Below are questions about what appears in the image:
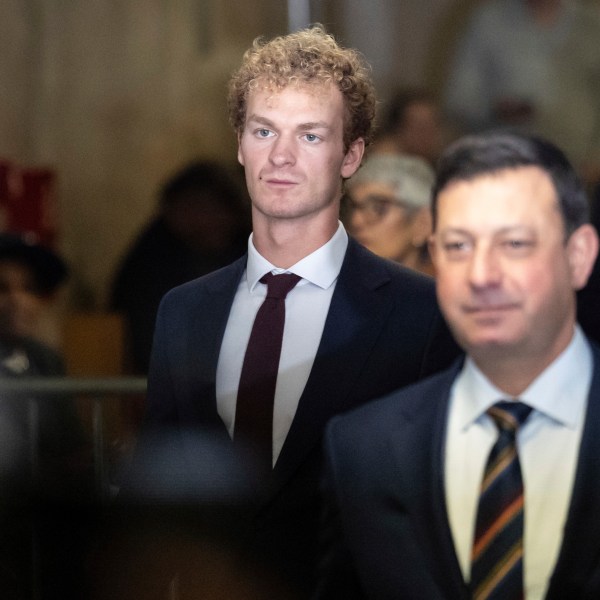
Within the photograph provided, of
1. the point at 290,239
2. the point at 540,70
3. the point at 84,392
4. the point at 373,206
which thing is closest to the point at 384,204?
the point at 373,206

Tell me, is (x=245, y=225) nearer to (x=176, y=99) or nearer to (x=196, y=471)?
(x=176, y=99)

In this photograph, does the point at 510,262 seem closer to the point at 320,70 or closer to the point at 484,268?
the point at 484,268

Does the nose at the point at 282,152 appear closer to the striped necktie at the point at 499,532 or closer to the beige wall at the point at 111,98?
the beige wall at the point at 111,98

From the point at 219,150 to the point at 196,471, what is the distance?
0.42 meters

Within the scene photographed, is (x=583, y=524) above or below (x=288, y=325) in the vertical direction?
below

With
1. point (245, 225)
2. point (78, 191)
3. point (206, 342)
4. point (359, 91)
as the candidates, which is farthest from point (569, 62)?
point (78, 191)

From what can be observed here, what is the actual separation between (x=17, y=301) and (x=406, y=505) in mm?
618

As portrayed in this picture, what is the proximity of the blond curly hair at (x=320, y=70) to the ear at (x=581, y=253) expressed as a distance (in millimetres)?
291

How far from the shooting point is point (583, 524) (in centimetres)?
142

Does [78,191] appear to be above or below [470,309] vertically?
above

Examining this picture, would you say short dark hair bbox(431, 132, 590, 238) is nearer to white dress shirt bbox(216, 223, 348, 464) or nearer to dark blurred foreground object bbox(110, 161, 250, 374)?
white dress shirt bbox(216, 223, 348, 464)

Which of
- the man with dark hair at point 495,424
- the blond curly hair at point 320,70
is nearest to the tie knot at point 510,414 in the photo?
the man with dark hair at point 495,424

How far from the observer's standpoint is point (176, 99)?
64.1 inches

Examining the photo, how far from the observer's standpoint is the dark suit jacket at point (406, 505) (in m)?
1.42
